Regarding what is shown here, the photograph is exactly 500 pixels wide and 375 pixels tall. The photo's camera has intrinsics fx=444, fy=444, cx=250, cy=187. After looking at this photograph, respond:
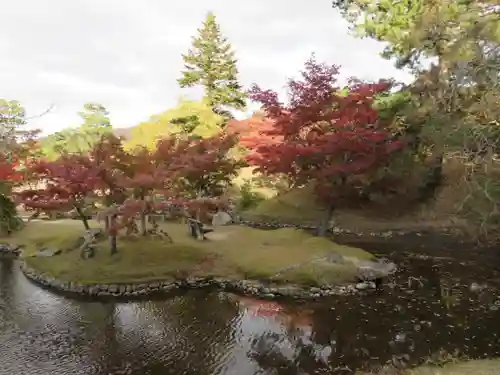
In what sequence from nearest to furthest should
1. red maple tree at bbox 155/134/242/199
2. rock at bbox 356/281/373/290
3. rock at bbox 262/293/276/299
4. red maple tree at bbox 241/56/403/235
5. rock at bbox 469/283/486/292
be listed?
rock at bbox 262/293/276/299 → rock at bbox 469/283/486/292 → rock at bbox 356/281/373/290 → red maple tree at bbox 155/134/242/199 → red maple tree at bbox 241/56/403/235

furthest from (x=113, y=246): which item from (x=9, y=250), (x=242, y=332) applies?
(x=9, y=250)

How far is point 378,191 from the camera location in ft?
72.1

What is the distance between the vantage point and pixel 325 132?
60.3ft

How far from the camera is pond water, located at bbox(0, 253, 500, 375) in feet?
28.6

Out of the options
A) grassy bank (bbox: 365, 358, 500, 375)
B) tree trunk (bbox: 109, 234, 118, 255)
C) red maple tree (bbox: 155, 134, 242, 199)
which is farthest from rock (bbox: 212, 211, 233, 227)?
grassy bank (bbox: 365, 358, 500, 375)

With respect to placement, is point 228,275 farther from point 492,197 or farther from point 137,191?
point 492,197

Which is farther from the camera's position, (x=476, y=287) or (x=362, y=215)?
(x=362, y=215)

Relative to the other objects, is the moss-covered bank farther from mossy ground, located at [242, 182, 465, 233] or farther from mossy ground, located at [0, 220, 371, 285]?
mossy ground, located at [242, 182, 465, 233]

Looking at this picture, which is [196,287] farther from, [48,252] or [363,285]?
[48,252]

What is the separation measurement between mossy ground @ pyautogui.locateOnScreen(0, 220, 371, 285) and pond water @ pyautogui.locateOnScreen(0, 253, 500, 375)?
1.03m

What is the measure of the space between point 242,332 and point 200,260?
4.52 metres

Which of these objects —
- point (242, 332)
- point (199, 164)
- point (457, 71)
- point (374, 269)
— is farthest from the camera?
point (199, 164)

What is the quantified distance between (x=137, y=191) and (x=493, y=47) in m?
9.98

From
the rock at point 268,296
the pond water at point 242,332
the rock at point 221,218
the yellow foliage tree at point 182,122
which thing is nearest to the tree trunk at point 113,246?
the pond water at point 242,332
